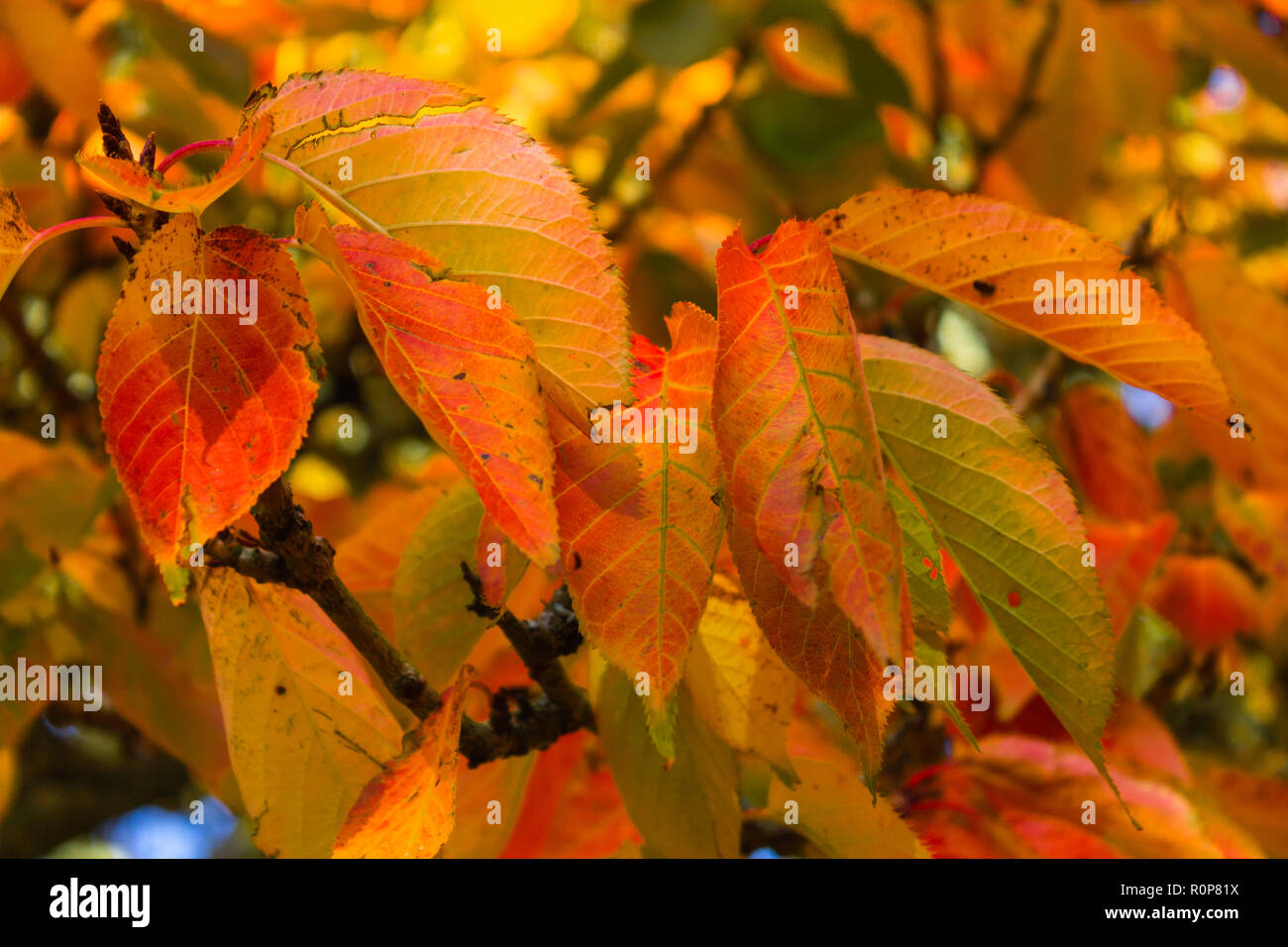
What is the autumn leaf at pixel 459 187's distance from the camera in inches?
17.3

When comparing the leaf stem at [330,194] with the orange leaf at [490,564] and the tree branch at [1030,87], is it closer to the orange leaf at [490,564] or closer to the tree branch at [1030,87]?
the orange leaf at [490,564]

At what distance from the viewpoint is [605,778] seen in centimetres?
87

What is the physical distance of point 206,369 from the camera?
44cm

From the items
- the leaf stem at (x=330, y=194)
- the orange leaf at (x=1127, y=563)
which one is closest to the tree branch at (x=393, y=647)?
the leaf stem at (x=330, y=194)

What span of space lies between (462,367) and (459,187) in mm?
103

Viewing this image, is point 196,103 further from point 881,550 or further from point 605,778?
point 881,550

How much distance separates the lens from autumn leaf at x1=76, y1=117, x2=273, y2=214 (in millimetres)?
411

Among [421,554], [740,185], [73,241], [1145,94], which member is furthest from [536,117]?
[421,554]

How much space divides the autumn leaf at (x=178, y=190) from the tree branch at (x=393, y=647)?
0.14 metres

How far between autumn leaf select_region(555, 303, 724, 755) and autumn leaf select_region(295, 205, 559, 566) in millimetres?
54

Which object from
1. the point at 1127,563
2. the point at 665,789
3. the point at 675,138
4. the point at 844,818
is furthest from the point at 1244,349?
the point at 675,138

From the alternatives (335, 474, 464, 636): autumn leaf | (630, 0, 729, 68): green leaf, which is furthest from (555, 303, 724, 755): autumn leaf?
(630, 0, 729, 68): green leaf

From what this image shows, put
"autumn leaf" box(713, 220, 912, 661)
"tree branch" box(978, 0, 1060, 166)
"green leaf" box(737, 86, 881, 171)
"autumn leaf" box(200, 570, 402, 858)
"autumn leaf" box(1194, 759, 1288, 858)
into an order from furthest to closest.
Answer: "tree branch" box(978, 0, 1060, 166), "green leaf" box(737, 86, 881, 171), "autumn leaf" box(1194, 759, 1288, 858), "autumn leaf" box(200, 570, 402, 858), "autumn leaf" box(713, 220, 912, 661)

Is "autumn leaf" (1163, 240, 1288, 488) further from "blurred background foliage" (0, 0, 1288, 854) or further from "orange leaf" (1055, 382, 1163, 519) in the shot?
"orange leaf" (1055, 382, 1163, 519)
